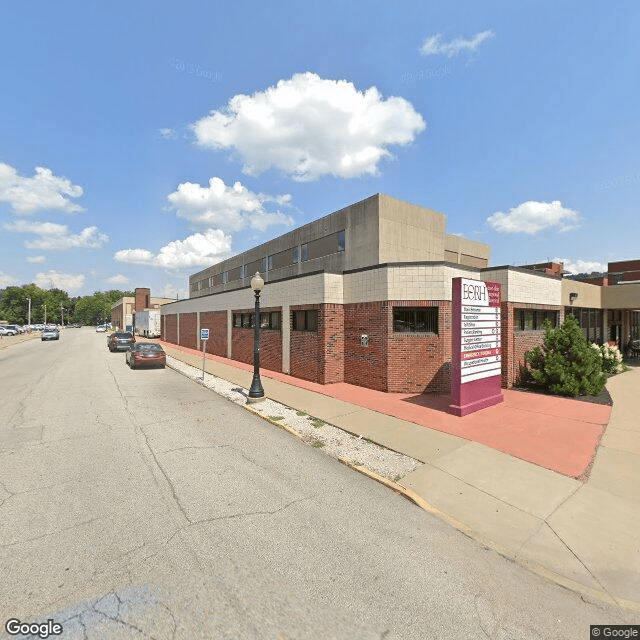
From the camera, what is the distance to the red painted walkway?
672cm

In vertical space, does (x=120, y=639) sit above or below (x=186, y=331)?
below

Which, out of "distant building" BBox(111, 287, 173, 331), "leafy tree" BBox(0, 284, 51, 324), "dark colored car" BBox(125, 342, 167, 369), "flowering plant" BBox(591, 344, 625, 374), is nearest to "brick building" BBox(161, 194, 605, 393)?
"flowering plant" BBox(591, 344, 625, 374)

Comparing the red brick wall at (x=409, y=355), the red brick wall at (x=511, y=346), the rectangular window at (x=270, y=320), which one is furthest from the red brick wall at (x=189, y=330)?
the red brick wall at (x=511, y=346)

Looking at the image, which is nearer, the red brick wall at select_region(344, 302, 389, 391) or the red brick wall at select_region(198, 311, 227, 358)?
the red brick wall at select_region(344, 302, 389, 391)

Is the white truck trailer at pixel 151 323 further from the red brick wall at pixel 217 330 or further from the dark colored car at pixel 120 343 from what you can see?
the red brick wall at pixel 217 330

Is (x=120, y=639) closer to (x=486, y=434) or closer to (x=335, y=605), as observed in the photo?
(x=335, y=605)

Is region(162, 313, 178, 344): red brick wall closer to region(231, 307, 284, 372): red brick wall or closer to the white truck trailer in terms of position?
the white truck trailer

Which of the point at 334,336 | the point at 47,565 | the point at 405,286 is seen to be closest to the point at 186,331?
the point at 334,336

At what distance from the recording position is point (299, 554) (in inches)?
152

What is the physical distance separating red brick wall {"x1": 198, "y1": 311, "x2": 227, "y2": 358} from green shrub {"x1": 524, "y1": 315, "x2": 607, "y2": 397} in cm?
1877

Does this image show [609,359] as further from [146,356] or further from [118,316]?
[118,316]

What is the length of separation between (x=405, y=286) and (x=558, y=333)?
607 centimetres

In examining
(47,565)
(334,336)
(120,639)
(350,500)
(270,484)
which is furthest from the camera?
(334,336)

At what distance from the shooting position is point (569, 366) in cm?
1171
